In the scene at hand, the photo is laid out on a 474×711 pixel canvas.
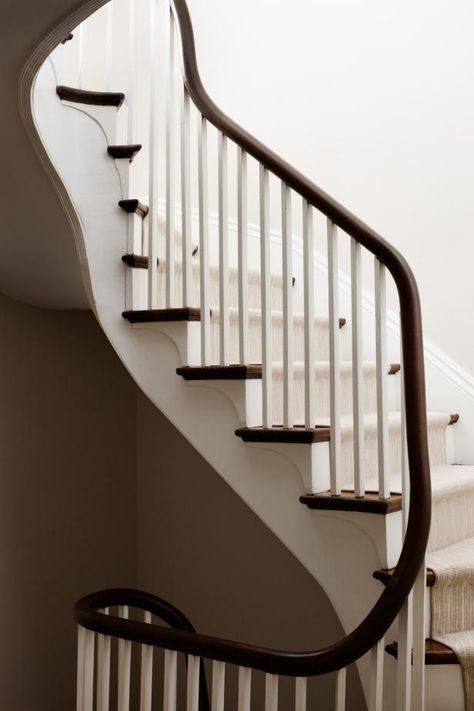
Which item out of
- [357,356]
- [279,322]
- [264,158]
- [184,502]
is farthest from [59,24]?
[184,502]

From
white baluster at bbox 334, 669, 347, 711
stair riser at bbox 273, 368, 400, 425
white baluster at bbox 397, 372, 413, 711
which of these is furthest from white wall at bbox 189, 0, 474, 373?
white baluster at bbox 334, 669, 347, 711

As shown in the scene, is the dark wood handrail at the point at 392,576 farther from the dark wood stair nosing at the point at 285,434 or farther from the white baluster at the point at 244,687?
the dark wood stair nosing at the point at 285,434

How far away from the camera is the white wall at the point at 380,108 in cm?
340

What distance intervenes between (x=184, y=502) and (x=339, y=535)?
1.90 meters

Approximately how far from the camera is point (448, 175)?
342 centimetres

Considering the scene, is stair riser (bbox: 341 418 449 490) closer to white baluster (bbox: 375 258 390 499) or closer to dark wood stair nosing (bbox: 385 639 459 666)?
white baluster (bbox: 375 258 390 499)

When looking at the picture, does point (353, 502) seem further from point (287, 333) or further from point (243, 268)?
point (243, 268)

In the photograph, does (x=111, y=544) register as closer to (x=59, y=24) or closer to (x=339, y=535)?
(x=339, y=535)

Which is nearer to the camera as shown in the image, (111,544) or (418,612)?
(418,612)

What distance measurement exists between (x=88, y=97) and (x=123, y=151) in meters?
0.21

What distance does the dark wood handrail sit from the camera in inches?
72.9

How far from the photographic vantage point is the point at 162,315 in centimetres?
253

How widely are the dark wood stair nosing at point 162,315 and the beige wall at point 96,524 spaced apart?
1.15 meters

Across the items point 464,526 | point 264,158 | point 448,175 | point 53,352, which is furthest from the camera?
point 53,352
